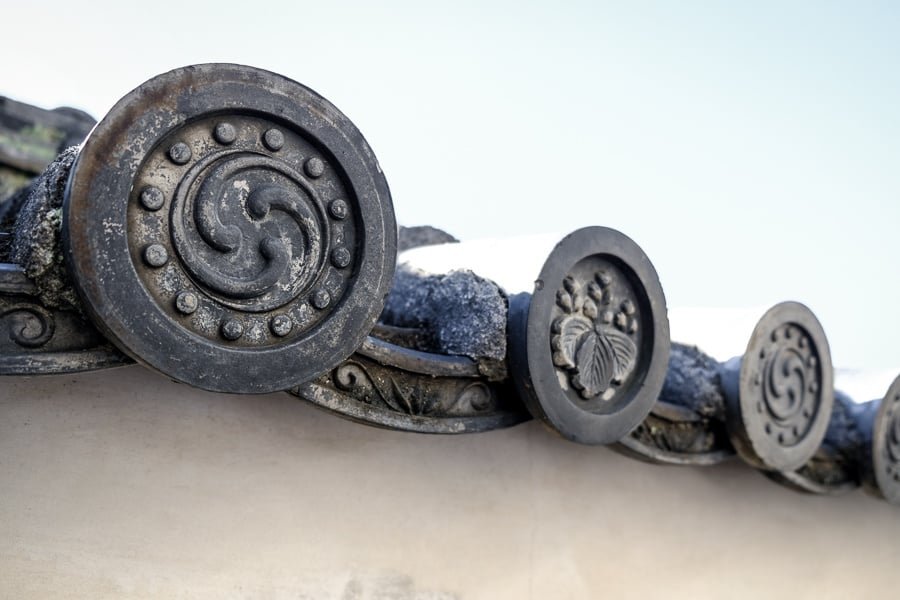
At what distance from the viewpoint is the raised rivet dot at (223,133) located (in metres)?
1.14

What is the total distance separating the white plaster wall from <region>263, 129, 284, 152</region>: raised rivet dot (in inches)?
15.0

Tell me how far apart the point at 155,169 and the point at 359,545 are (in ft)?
2.28

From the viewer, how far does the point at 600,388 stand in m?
1.58

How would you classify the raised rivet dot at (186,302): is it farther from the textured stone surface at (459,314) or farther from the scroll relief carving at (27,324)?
the textured stone surface at (459,314)

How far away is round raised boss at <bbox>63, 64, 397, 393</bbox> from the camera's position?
1048mm

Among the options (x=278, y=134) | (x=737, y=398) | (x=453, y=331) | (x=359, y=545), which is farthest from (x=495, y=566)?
(x=278, y=134)

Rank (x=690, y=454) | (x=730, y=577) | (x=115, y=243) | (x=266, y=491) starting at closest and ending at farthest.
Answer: (x=115, y=243)
(x=266, y=491)
(x=690, y=454)
(x=730, y=577)

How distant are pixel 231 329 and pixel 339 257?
0.19 m

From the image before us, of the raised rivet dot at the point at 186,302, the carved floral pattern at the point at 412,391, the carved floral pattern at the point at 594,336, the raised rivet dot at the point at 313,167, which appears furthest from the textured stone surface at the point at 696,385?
the raised rivet dot at the point at 186,302

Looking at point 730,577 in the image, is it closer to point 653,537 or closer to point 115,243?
point 653,537

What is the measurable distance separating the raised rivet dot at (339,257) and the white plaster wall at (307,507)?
0.90 ft

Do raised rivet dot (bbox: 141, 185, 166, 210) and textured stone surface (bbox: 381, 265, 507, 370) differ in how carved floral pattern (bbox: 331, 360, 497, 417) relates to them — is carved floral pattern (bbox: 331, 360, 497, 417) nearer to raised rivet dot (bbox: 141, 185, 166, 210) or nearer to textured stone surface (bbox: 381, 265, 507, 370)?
textured stone surface (bbox: 381, 265, 507, 370)

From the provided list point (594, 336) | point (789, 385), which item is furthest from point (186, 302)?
point (789, 385)

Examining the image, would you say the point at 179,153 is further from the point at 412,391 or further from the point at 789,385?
the point at 789,385
